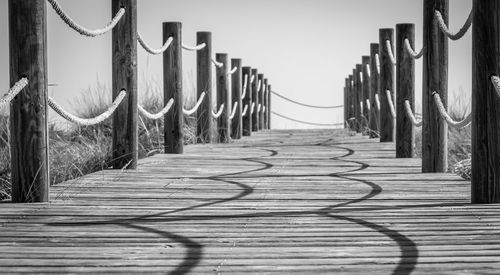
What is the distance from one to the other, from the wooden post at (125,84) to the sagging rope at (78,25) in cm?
11

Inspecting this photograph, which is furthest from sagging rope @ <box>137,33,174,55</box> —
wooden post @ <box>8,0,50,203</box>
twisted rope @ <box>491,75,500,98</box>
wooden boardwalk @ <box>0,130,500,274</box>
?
twisted rope @ <box>491,75,500,98</box>

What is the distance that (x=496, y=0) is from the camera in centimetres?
442

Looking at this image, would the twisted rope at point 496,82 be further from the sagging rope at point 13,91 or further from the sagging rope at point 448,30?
the sagging rope at point 13,91

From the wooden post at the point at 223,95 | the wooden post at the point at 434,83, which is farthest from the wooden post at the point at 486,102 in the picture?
the wooden post at the point at 223,95

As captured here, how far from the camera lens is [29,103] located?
14.8 ft

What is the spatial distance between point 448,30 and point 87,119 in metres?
2.30

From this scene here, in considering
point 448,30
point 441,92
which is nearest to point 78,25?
point 448,30

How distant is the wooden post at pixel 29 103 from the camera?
4.45m

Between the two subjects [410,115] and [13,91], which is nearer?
[13,91]

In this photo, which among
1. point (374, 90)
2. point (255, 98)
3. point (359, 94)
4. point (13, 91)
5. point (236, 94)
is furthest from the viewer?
point (255, 98)

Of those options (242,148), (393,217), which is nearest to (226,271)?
(393,217)

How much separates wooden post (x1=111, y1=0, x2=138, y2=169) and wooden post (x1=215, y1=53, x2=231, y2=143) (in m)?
4.58

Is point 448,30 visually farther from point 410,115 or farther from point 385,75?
point 385,75

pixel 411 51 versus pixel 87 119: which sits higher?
pixel 411 51
